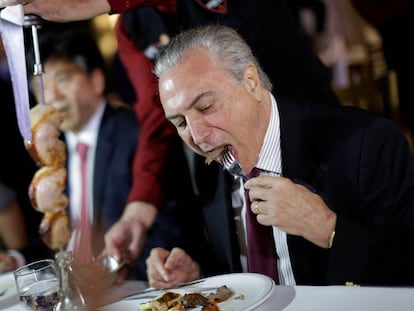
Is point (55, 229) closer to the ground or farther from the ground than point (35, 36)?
closer to the ground

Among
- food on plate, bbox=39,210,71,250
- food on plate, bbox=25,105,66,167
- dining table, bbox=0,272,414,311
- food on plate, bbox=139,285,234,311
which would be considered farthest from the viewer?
food on plate, bbox=39,210,71,250

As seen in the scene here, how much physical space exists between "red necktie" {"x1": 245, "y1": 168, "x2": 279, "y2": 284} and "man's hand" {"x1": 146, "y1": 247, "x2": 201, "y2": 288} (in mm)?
164

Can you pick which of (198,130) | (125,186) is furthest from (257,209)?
(125,186)

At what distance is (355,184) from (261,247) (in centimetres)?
25

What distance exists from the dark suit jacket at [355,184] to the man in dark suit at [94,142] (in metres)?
0.44

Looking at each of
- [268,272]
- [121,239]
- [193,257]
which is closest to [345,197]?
[268,272]

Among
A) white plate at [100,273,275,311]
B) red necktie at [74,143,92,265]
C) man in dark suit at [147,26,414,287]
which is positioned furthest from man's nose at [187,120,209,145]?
red necktie at [74,143,92,265]

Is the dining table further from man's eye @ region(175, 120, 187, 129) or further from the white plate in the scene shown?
man's eye @ region(175, 120, 187, 129)

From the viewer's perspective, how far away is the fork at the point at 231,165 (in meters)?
1.28

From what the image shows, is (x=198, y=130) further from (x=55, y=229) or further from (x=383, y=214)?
(x=55, y=229)

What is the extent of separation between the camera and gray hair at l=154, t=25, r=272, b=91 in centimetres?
123

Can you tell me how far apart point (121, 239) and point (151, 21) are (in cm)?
58

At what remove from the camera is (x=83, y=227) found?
1717 mm

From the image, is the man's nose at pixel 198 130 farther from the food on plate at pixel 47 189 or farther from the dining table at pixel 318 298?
the food on plate at pixel 47 189
